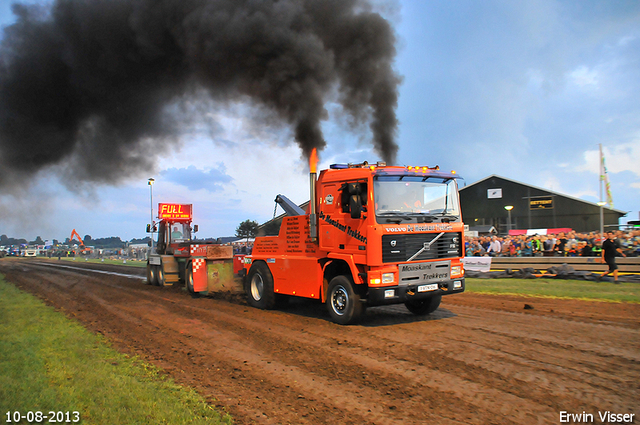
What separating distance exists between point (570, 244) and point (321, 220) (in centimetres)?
1448

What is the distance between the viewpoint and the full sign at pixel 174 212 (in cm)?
1599

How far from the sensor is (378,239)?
694 centimetres

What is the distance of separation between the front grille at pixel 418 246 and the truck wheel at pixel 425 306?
116cm

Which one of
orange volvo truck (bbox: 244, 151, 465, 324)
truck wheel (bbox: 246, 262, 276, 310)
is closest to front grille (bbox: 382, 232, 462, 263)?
orange volvo truck (bbox: 244, 151, 465, 324)

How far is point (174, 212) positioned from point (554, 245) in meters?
16.4

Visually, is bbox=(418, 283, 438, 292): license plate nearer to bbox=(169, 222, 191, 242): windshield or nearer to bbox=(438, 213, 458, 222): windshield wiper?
bbox=(438, 213, 458, 222): windshield wiper

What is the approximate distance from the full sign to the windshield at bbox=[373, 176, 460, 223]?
11212 mm

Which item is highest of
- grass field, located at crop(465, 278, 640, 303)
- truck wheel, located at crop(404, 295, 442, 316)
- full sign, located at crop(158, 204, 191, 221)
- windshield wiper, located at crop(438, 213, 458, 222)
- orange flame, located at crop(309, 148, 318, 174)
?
orange flame, located at crop(309, 148, 318, 174)

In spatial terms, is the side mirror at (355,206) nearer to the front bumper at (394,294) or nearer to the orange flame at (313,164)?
the front bumper at (394,294)

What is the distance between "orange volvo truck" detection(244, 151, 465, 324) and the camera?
7.06 meters

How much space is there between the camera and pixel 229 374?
5102 mm

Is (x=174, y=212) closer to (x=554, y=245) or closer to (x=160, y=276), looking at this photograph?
(x=160, y=276)

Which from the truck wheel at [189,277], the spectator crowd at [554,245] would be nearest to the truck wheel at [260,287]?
the truck wheel at [189,277]

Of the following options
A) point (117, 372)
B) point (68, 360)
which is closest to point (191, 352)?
point (117, 372)
